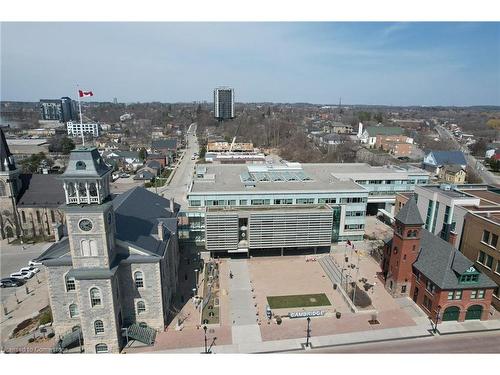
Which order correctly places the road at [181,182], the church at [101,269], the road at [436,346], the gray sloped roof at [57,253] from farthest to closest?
the road at [181,182] → the road at [436,346] → the gray sloped roof at [57,253] → the church at [101,269]

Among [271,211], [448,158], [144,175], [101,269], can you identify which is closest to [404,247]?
[271,211]

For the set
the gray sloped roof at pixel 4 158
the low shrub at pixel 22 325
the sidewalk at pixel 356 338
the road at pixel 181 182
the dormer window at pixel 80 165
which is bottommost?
the low shrub at pixel 22 325

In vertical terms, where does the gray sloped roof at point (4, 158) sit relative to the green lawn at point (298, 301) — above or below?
above

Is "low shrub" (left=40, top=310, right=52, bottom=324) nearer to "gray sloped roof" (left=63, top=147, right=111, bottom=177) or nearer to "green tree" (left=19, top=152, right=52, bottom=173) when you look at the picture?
"gray sloped roof" (left=63, top=147, right=111, bottom=177)

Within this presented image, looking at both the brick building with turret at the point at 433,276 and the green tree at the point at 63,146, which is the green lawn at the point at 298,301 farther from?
the green tree at the point at 63,146

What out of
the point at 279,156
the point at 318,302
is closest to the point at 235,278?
the point at 318,302

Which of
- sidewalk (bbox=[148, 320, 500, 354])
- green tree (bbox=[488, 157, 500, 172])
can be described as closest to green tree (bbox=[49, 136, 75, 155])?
sidewalk (bbox=[148, 320, 500, 354])

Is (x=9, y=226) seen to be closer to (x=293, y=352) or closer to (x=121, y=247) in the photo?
(x=121, y=247)

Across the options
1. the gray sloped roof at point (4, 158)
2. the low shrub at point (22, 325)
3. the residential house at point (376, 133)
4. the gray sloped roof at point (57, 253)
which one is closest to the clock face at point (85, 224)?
the gray sloped roof at point (57, 253)
